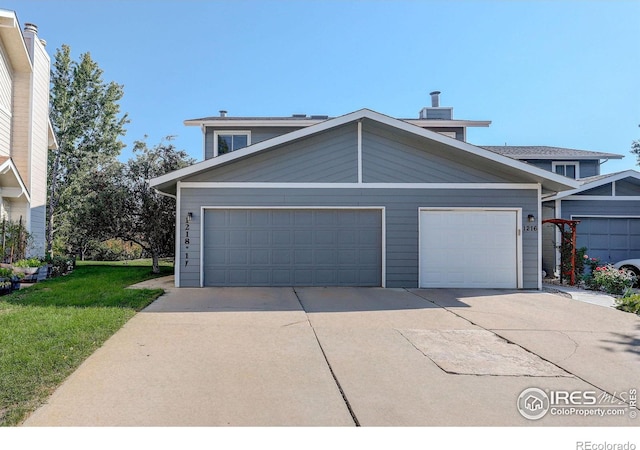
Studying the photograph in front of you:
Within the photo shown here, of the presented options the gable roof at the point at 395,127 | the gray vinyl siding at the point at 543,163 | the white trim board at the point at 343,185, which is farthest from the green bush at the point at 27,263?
the gray vinyl siding at the point at 543,163

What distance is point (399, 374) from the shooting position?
11.8 feet

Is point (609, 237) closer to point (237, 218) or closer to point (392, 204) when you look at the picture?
point (392, 204)

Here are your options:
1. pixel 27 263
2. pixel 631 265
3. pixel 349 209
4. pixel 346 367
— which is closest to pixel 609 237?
pixel 631 265

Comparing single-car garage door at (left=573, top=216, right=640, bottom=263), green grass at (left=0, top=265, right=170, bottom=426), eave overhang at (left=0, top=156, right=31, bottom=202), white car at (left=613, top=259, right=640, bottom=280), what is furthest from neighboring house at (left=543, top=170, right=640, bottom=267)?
eave overhang at (left=0, top=156, right=31, bottom=202)

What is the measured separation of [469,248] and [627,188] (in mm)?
6901

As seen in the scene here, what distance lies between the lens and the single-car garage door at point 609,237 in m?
11.5

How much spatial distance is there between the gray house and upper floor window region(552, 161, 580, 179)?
7.02 metres

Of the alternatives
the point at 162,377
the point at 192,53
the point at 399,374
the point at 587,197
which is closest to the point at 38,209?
the point at 192,53

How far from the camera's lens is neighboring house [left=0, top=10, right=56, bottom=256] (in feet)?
33.3

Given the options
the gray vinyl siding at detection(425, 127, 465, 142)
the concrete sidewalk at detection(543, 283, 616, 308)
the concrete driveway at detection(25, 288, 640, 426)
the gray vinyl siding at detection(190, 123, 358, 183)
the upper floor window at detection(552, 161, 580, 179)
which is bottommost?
the concrete sidewalk at detection(543, 283, 616, 308)

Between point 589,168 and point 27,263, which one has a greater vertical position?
point 589,168

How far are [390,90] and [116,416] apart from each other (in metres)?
11.9

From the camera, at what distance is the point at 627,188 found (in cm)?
1156

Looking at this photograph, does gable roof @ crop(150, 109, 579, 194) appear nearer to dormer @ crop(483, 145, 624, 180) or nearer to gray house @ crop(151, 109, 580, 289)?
gray house @ crop(151, 109, 580, 289)
